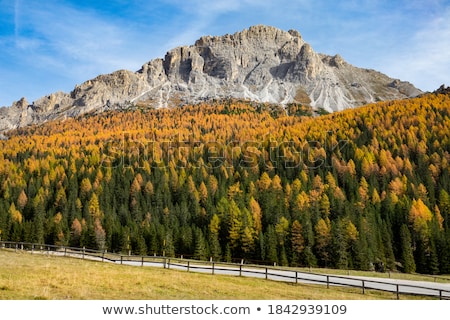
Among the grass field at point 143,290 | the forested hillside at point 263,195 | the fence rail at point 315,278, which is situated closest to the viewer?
the grass field at point 143,290

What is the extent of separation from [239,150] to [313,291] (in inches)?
5579

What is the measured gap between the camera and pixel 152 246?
89062 mm

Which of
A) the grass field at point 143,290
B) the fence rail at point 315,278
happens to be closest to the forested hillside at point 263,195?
the fence rail at point 315,278

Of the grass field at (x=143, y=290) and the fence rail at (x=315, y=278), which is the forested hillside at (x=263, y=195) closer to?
the fence rail at (x=315, y=278)

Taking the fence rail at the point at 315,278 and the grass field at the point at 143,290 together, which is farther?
the fence rail at the point at 315,278

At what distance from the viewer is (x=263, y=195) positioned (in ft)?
382

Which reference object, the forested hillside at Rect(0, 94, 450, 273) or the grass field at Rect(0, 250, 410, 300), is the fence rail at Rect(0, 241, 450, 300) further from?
the forested hillside at Rect(0, 94, 450, 273)

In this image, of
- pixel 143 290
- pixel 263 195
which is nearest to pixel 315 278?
pixel 143 290

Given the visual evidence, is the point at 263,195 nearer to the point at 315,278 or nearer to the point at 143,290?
the point at 315,278

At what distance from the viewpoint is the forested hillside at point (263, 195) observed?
282 feet

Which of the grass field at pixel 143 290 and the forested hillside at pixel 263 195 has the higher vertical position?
the forested hillside at pixel 263 195

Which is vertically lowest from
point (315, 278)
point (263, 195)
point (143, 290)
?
point (315, 278)

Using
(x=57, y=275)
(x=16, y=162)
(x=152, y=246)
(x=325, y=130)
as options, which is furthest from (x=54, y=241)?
(x=325, y=130)

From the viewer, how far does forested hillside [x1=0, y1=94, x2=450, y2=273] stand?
85.9 m
